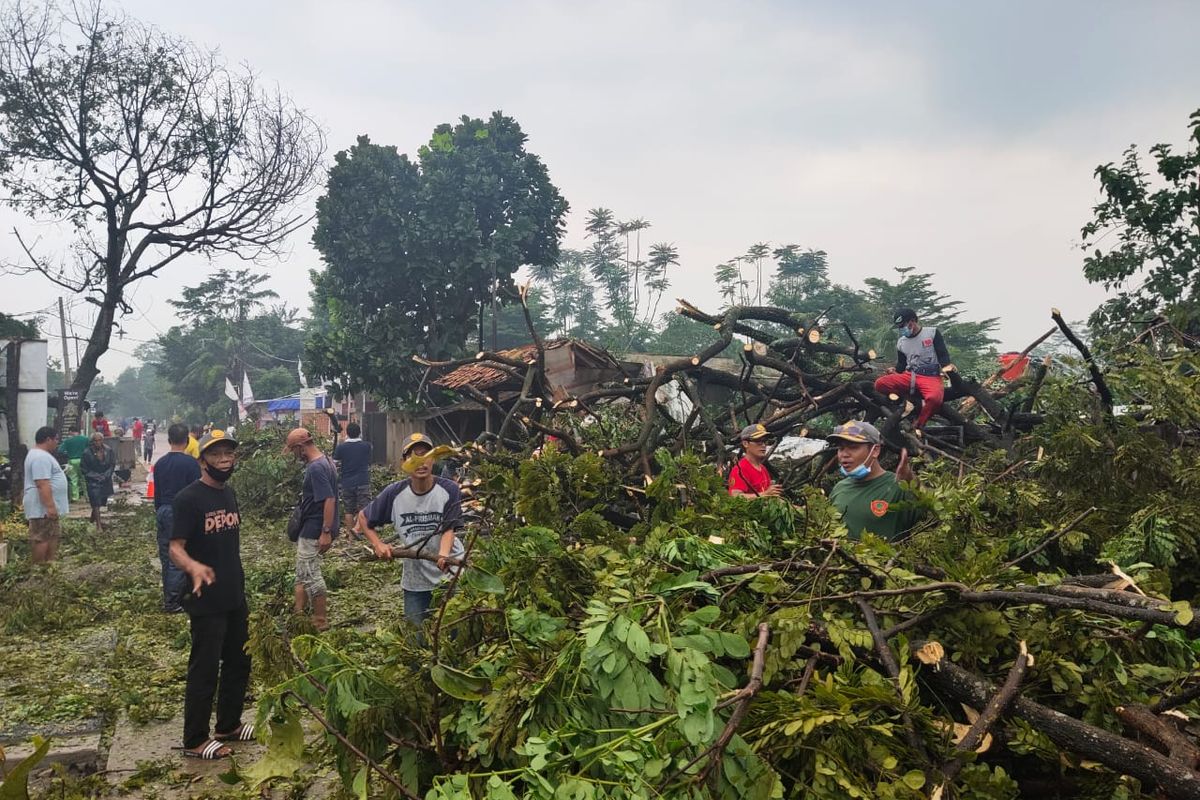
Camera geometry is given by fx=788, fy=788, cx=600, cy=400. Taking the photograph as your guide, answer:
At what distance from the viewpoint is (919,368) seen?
8383 millimetres

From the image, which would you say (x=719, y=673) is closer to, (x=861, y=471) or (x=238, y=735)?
(x=861, y=471)

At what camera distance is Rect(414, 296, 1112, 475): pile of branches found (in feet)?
27.8

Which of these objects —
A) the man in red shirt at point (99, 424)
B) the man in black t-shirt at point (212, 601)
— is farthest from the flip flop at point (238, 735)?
the man in red shirt at point (99, 424)

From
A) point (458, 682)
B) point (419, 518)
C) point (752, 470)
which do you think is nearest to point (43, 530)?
point (419, 518)

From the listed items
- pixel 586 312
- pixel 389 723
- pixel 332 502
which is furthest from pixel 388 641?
pixel 586 312

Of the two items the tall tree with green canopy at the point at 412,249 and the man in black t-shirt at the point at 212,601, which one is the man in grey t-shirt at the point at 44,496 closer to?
the man in black t-shirt at the point at 212,601

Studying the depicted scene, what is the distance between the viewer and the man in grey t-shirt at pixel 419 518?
491 centimetres

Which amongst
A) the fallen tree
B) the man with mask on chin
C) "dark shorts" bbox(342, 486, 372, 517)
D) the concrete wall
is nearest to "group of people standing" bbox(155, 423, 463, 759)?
the fallen tree

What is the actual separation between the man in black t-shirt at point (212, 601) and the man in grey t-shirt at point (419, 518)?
825 millimetres

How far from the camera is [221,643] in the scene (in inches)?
173

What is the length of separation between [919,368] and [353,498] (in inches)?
271

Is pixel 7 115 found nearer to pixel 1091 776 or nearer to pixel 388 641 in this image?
pixel 388 641

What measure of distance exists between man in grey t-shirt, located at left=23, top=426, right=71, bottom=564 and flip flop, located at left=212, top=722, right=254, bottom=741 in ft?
17.7

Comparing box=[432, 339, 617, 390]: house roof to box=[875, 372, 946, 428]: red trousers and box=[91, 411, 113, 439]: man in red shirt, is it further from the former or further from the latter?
box=[91, 411, 113, 439]: man in red shirt
